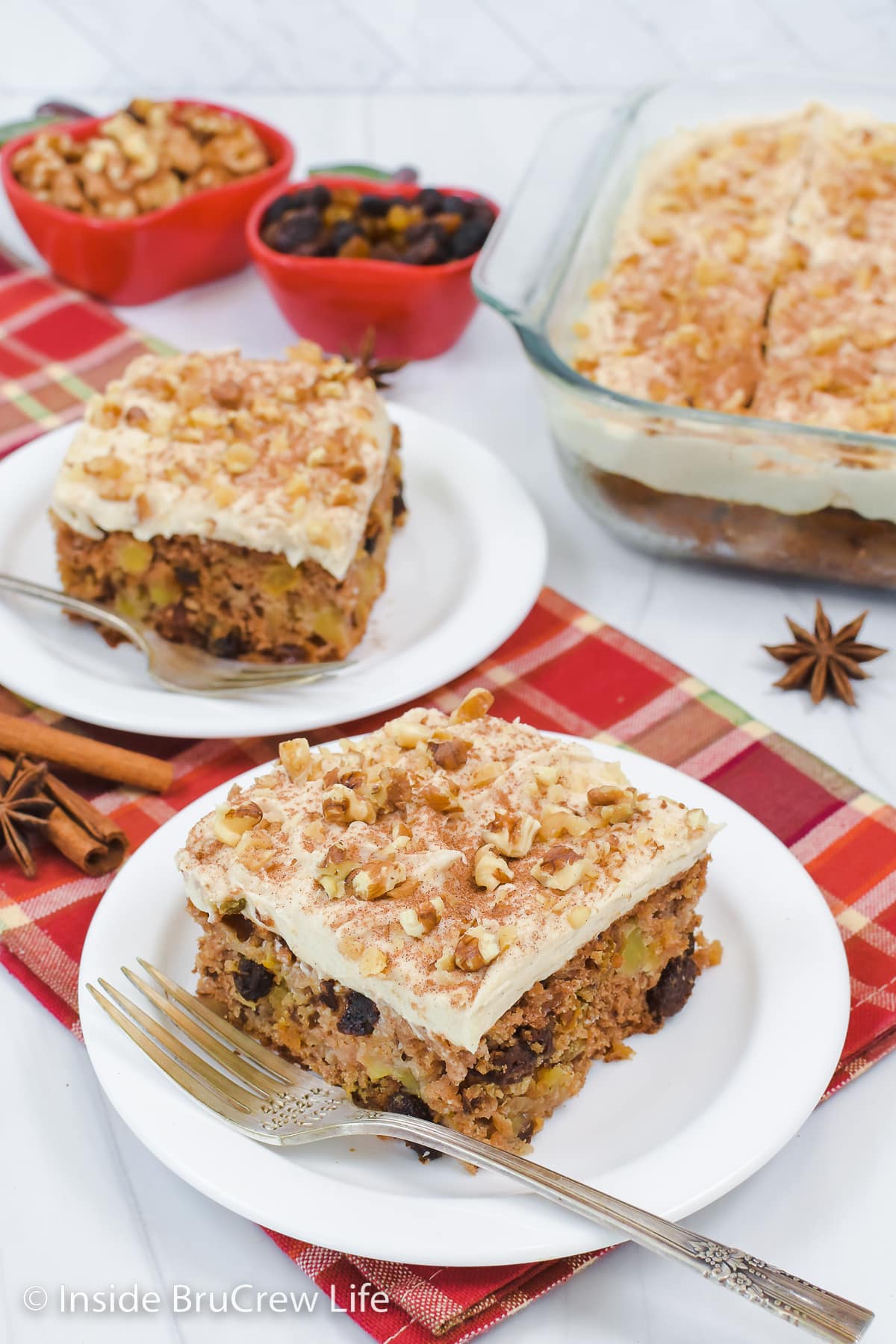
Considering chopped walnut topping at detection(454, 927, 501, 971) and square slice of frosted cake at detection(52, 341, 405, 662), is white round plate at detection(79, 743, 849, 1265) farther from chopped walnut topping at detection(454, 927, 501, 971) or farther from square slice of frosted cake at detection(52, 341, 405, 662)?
square slice of frosted cake at detection(52, 341, 405, 662)

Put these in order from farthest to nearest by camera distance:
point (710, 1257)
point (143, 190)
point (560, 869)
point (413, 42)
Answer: point (413, 42), point (143, 190), point (560, 869), point (710, 1257)

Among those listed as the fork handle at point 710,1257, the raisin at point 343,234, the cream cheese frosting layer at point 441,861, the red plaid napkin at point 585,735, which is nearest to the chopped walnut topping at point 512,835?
the cream cheese frosting layer at point 441,861

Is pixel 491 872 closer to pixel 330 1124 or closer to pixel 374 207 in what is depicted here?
pixel 330 1124

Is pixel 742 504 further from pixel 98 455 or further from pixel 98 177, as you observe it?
pixel 98 177

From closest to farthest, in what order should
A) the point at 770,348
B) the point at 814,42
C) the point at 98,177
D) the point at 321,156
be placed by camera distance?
the point at 770,348 < the point at 98,177 < the point at 321,156 < the point at 814,42

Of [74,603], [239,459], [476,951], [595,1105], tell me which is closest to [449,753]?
[476,951]

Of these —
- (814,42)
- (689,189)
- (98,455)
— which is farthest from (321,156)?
(98,455)
